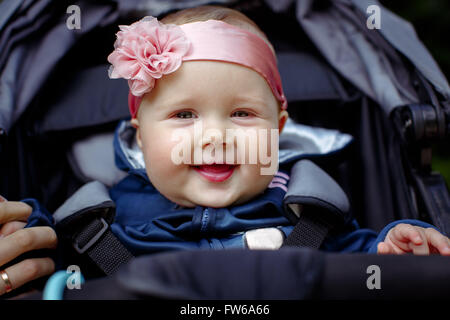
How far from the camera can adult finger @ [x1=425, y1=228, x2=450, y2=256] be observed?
932mm

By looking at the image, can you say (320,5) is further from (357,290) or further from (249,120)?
(357,290)

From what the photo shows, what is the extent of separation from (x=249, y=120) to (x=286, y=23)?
0.73m

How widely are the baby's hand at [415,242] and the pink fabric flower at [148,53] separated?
611 mm

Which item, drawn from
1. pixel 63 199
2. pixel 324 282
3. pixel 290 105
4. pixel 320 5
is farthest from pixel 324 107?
pixel 324 282

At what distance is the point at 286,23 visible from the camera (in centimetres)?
172

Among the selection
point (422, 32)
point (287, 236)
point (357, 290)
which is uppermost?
point (357, 290)

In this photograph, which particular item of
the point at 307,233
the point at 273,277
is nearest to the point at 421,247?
the point at 307,233

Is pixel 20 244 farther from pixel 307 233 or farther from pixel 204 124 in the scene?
pixel 307 233

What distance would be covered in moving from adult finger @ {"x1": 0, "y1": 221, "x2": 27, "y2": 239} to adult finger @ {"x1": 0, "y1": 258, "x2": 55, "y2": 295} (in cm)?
9

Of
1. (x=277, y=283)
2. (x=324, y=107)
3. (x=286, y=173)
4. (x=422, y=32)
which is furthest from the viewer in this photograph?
(x=422, y=32)

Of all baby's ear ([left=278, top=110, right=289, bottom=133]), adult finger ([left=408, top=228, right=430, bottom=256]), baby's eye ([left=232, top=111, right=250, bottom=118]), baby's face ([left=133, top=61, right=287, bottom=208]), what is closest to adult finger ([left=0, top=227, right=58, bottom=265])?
baby's face ([left=133, top=61, right=287, bottom=208])

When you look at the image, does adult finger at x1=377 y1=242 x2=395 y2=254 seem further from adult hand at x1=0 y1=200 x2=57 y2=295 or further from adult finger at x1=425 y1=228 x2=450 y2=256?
adult hand at x1=0 y1=200 x2=57 y2=295

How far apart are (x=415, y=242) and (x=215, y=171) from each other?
0.46 meters

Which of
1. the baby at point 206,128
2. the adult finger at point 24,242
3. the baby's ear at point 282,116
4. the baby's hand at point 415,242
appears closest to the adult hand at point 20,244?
the adult finger at point 24,242
